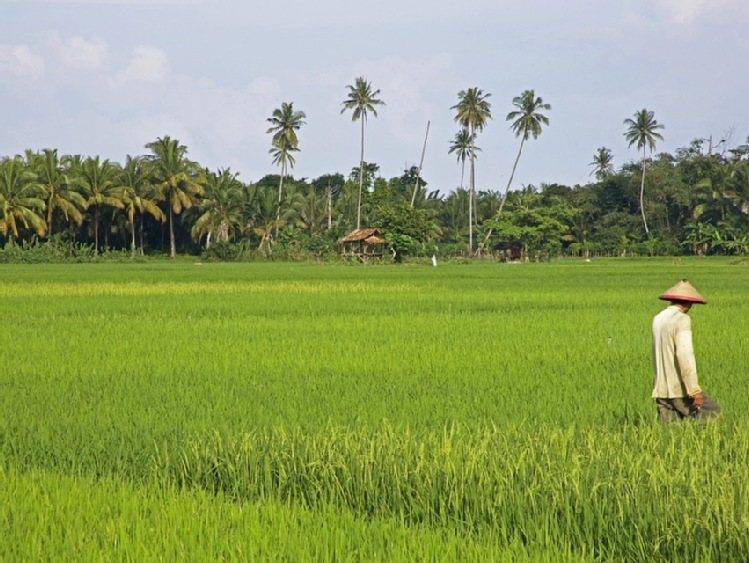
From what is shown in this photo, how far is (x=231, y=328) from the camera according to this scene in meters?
12.4

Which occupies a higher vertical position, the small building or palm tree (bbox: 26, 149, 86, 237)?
palm tree (bbox: 26, 149, 86, 237)

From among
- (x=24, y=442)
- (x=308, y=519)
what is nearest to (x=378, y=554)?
(x=308, y=519)

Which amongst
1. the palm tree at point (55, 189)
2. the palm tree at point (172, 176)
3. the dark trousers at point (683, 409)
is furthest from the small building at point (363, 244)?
the dark trousers at point (683, 409)

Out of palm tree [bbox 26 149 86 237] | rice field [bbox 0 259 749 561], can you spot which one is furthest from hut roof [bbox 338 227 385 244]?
rice field [bbox 0 259 749 561]

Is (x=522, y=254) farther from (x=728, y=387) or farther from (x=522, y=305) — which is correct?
(x=728, y=387)

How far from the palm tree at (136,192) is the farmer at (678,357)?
45050 millimetres

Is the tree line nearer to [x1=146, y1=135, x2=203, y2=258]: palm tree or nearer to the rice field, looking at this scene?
[x1=146, y1=135, x2=203, y2=258]: palm tree

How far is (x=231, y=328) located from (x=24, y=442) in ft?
23.0

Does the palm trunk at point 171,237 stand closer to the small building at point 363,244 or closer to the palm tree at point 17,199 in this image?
the palm tree at point 17,199

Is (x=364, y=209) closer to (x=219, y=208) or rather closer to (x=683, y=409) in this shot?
(x=219, y=208)

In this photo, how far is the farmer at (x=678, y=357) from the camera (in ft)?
16.2

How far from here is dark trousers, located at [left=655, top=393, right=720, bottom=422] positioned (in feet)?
16.9

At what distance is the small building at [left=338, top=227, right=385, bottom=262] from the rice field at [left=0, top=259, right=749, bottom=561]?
121 ft

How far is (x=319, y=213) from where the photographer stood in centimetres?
6009
